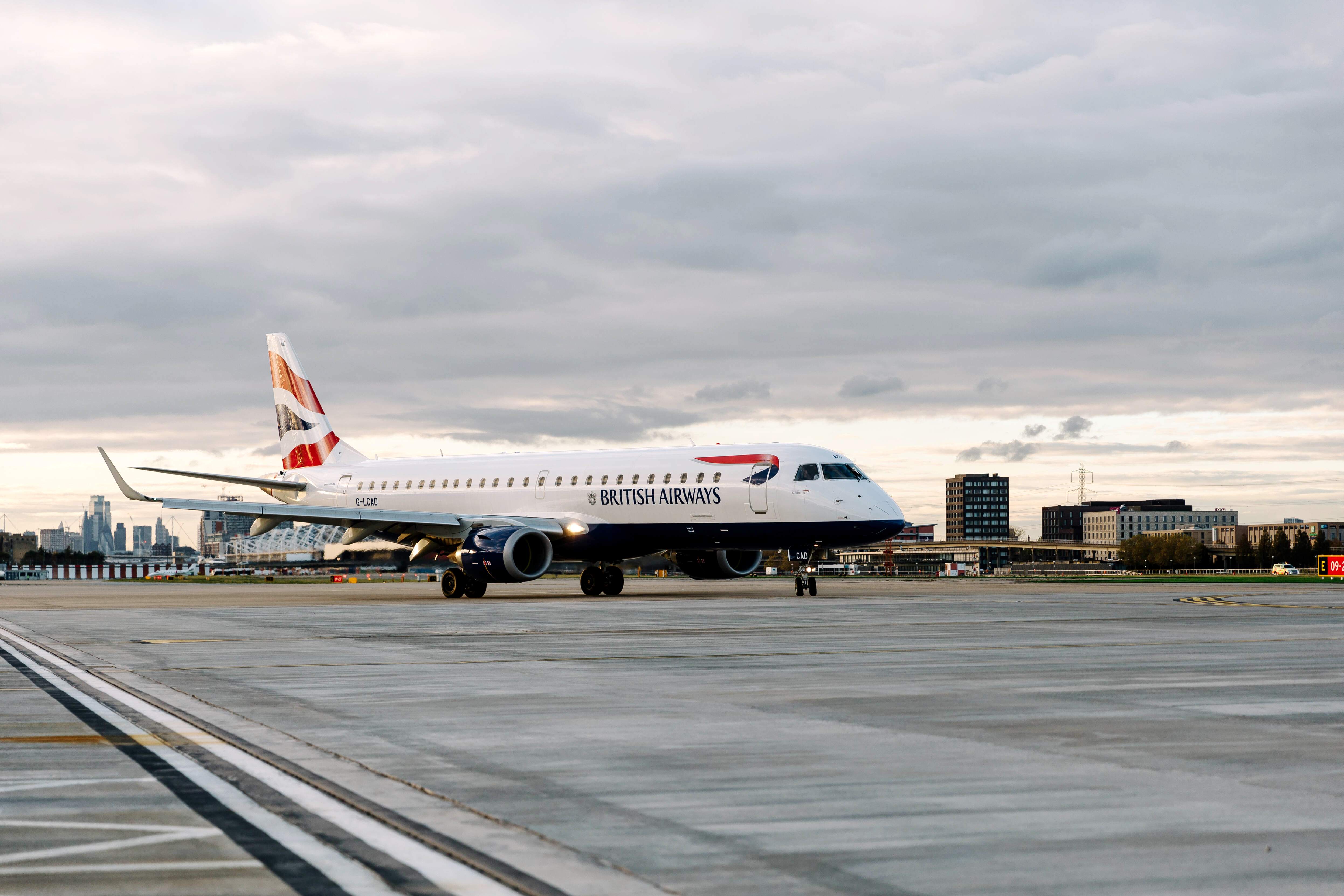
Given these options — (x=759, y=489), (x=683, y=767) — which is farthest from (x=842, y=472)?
(x=683, y=767)

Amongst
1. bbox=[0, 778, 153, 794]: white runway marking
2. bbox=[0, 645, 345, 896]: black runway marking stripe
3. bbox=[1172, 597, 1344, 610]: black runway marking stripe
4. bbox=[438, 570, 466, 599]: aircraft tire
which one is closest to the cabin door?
bbox=[438, 570, 466, 599]: aircraft tire

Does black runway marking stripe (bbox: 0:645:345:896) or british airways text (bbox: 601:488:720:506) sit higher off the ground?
british airways text (bbox: 601:488:720:506)

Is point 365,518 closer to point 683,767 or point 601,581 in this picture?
point 601,581

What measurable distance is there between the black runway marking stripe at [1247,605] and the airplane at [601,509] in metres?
8.20

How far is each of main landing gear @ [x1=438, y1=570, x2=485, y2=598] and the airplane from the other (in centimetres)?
4

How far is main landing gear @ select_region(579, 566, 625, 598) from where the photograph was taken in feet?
148

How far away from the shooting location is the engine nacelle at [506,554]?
41.1 m

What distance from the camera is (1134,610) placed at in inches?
1162

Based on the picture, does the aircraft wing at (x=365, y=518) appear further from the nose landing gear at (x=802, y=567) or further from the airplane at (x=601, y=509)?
the nose landing gear at (x=802, y=567)

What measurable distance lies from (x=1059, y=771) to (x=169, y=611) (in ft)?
94.6

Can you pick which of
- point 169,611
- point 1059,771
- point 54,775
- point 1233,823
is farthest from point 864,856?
point 169,611

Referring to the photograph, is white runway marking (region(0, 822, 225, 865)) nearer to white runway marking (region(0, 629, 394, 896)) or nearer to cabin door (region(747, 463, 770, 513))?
white runway marking (region(0, 629, 394, 896))

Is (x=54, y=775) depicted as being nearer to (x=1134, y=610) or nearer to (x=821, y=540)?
(x=1134, y=610)

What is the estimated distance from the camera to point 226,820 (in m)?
6.93
